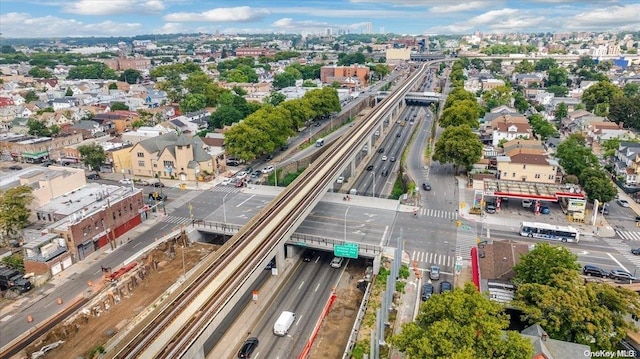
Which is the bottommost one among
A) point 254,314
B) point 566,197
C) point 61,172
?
point 254,314

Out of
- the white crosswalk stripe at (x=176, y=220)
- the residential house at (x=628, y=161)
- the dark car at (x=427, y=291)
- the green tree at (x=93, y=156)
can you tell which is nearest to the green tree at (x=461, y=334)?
the dark car at (x=427, y=291)

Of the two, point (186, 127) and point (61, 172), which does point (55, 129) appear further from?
point (61, 172)

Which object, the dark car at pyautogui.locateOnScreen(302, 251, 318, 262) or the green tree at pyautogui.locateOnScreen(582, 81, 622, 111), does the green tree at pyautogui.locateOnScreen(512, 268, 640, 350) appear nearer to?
the dark car at pyautogui.locateOnScreen(302, 251, 318, 262)

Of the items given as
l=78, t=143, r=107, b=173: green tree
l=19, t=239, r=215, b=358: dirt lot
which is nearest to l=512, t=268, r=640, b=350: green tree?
l=19, t=239, r=215, b=358: dirt lot

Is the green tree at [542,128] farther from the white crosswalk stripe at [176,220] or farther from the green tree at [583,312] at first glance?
the white crosswalk stripe at [176,220]

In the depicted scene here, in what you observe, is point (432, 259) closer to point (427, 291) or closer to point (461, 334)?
point (427, 291)

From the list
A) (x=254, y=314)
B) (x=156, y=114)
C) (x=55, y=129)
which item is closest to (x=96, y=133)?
(x=55, y=129)

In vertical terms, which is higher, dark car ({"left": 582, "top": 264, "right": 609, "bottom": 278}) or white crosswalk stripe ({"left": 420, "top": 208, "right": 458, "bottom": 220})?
white crosswalk stripe ({"left": 420, "top": 208, "right": 458, "bottom": 220})
